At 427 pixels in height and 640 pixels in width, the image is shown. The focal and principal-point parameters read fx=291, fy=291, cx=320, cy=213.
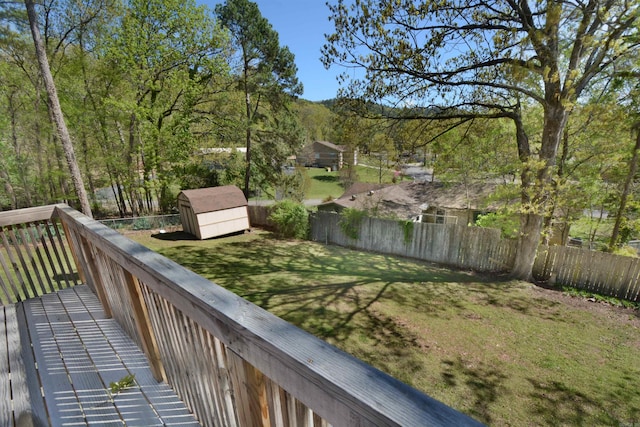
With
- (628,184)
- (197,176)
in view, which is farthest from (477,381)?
(197,176)

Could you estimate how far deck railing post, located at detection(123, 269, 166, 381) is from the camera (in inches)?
76.5

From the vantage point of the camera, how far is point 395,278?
8438mm

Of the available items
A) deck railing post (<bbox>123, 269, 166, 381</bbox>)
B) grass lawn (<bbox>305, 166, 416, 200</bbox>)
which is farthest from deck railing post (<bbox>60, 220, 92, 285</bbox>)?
grass lawn (<bbox>305, 166, 416, 200</bbox>)

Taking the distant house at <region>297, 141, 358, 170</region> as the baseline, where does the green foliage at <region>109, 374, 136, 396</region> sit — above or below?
below

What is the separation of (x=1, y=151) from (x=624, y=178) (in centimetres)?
2314

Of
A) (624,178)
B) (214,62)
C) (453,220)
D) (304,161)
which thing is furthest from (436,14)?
(304,161)

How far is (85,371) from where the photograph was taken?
7.07 feet

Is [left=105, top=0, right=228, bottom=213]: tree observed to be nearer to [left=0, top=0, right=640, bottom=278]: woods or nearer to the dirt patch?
[left=0, top=0, right=640, bottom=278]: woods

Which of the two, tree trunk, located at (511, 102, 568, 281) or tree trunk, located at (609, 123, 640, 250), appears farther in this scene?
tree trunk, located at (609, 123, 640, 250)

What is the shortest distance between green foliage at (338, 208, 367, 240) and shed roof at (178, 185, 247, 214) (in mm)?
5508

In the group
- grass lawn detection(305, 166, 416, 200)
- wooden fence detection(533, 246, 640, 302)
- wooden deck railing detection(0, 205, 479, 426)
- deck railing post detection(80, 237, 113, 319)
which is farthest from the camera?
grass lawn detection(305, 166, 416, 200)

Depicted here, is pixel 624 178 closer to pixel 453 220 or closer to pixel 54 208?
pixel 453 220

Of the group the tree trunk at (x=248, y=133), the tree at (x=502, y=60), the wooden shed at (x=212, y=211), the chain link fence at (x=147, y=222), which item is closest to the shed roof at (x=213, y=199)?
the wooden shed at (x=212, y=211)

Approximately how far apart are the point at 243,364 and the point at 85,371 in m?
1.94
